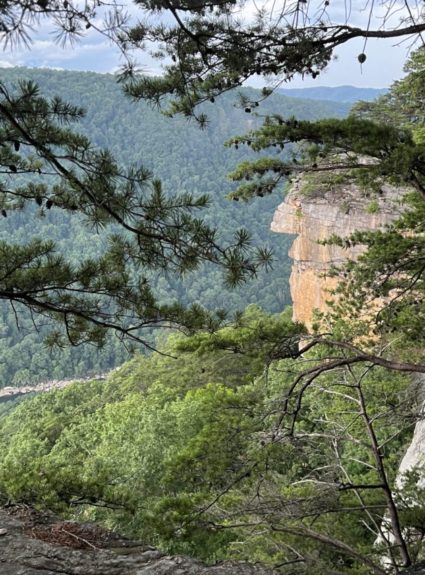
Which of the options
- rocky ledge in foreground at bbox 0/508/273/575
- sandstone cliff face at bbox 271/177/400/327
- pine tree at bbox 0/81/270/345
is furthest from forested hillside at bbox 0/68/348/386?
rocky ledge in foreground at bbox 0/508/273/575

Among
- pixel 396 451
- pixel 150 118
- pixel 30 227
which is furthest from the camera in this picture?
pixel 150 118

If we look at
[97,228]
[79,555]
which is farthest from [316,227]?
[79,555]

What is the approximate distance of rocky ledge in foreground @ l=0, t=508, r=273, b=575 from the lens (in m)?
2.55

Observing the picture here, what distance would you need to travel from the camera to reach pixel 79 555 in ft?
8.86

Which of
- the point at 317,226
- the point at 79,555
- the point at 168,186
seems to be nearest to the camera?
the point at 79,555

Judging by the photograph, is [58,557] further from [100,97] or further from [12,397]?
[100,97]

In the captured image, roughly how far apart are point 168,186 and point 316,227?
114ft

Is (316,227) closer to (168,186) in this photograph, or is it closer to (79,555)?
(79,555)

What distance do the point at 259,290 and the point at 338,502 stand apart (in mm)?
52584

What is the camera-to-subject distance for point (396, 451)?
939 centimetres

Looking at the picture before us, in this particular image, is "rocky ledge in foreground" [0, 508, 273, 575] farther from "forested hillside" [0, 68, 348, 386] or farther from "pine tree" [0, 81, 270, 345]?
"forested hillside" [0, 68, 348, 386]

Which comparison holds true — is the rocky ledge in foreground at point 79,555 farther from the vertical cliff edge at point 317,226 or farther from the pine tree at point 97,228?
the vertical cliff edge at point 317,226

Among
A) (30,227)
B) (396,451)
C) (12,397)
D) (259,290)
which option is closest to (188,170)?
(30,227)

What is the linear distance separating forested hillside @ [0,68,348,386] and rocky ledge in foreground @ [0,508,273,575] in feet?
104
